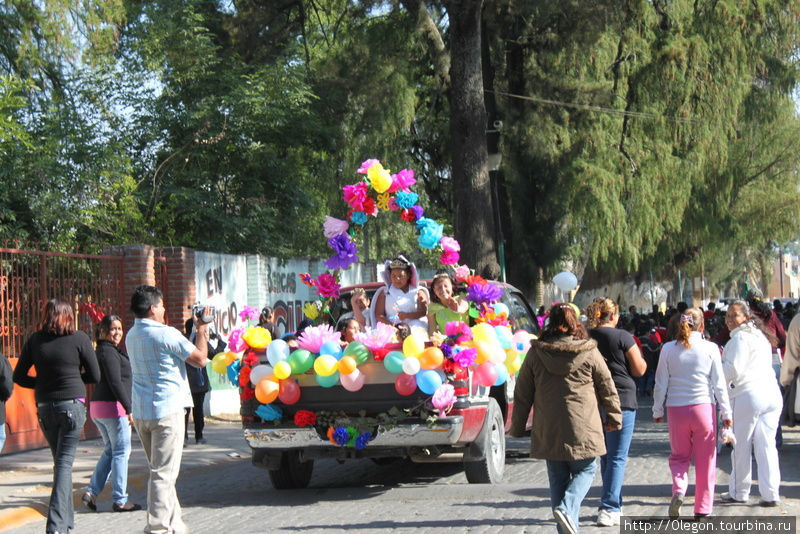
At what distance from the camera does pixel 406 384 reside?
8.59 metres

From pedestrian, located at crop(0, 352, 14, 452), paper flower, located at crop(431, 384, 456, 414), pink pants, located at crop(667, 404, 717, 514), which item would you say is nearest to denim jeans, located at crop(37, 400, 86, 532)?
pedestrian, located at crop(0, 352, 14, 452)

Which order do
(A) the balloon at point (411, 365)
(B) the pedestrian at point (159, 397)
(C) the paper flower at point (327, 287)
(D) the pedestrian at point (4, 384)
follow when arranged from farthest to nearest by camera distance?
1. (C) the paper flower at point (327, 287)
2. (A) the balloon at point (411, 365)
3. (D) the pedestrian at point (4, 384)
4. (B) the pedestrian at point (159, 397)

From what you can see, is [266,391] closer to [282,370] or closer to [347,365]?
[282,370]

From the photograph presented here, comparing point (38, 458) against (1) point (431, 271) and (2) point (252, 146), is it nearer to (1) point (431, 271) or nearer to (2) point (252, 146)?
(2) point (252, 146)

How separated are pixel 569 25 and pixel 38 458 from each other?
14.0 metres

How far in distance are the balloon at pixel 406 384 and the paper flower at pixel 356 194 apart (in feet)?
7.50

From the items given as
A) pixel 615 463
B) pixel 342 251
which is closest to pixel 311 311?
pixel 342 251

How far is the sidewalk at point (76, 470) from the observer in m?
9.07

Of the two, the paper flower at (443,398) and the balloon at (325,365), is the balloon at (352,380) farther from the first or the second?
the paper flower at (443,398)

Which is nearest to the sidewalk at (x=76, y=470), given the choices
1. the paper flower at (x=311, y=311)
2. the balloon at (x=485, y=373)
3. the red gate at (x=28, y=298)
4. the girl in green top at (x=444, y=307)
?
the red gate at (x=28, y=298)

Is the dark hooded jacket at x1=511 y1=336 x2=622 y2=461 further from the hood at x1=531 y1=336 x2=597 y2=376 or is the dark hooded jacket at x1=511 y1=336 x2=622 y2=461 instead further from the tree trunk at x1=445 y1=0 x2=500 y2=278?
the tree trunk at x1=445 y1=0 x2=500 y2=278

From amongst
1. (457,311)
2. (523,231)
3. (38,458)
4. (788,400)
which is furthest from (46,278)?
(523,231)

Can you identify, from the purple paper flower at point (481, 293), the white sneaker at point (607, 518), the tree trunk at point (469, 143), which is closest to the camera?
the white sneaker at point (607, 518)

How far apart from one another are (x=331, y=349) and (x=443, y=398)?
1083 millimetres
